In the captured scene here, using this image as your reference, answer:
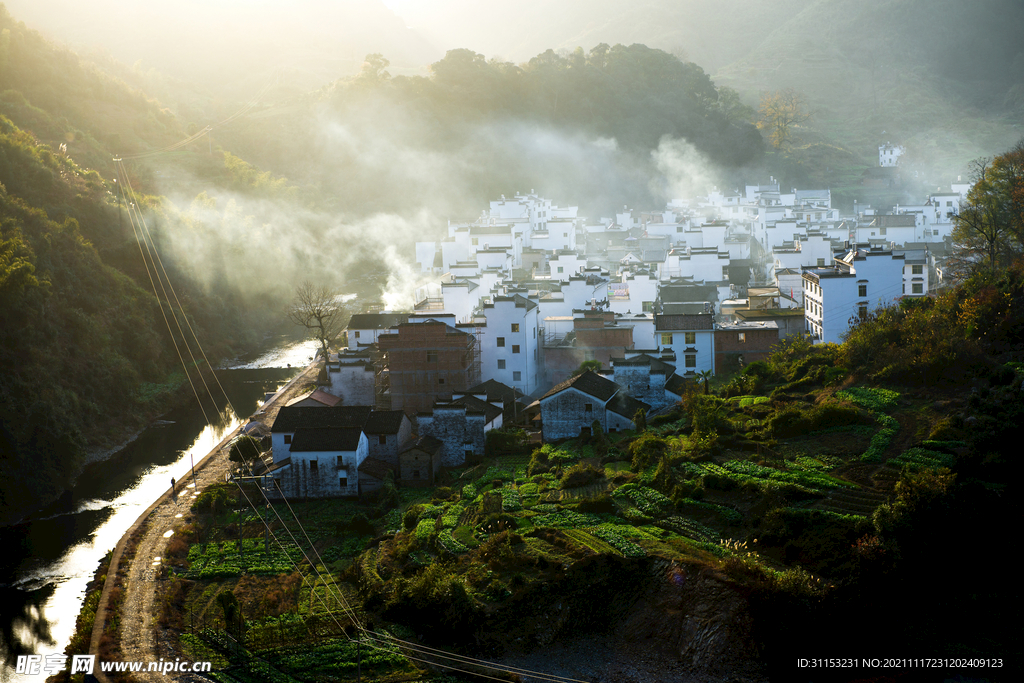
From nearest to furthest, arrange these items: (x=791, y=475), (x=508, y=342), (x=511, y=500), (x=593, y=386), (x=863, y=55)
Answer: (x=791, y=475)
(x=511, y=500)
(x=593, y=386)
(x=508, y=342)
(x=863, y=55)

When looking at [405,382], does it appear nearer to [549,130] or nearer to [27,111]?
[27,111]

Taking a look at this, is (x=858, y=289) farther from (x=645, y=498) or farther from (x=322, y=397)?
(x=322, y=397)

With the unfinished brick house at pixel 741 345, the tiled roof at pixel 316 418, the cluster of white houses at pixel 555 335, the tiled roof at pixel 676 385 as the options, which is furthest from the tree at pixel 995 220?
the tiled roof at pixel 316 418

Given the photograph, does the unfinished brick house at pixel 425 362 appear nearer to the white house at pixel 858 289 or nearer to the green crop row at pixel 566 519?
the green crop row at pixel 566 519

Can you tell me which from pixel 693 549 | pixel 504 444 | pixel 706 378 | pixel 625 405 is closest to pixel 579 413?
pixel 625 405

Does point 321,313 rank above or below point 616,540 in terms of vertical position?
above

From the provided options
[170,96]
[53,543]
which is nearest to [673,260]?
[53,543]
